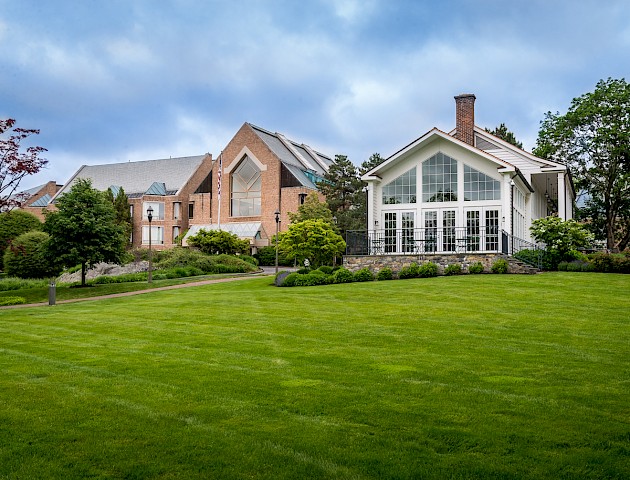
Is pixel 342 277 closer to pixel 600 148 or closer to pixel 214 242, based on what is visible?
pixel 214 242

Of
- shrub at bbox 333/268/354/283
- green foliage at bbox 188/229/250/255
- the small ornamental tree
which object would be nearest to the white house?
the small ornamental tree

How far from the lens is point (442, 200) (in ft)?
91.9

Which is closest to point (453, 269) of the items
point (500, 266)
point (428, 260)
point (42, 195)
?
point (428, 260)

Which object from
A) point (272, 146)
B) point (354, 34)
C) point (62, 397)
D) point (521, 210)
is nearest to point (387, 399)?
point (62, 397)

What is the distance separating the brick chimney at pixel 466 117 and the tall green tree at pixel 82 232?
1752cm

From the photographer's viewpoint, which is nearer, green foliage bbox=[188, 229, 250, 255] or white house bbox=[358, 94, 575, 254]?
white house bbox=[358, 94, 575, 254]

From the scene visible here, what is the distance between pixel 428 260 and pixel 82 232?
1528cm

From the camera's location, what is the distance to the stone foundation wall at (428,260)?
23.9 metres

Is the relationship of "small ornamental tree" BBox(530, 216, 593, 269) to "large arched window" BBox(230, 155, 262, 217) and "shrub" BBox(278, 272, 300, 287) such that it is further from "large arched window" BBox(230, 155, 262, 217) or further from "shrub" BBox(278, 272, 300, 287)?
"large arched window" BBox(230, 155, 262, 217)

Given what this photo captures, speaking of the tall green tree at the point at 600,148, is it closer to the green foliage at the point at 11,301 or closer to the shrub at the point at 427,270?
the shrub at the point at 427,270

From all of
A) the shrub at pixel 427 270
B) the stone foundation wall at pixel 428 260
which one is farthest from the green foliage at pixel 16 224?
the shrub at pixel 427 270

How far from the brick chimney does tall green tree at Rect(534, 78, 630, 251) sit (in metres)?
16.7

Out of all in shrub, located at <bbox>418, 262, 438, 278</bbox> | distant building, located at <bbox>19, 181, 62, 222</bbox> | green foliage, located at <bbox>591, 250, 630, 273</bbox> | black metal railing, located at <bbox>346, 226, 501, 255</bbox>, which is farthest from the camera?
distant building, located at <bbox>19, 181, 62, 222</bbox>

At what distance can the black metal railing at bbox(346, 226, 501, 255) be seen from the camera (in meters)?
26.9
